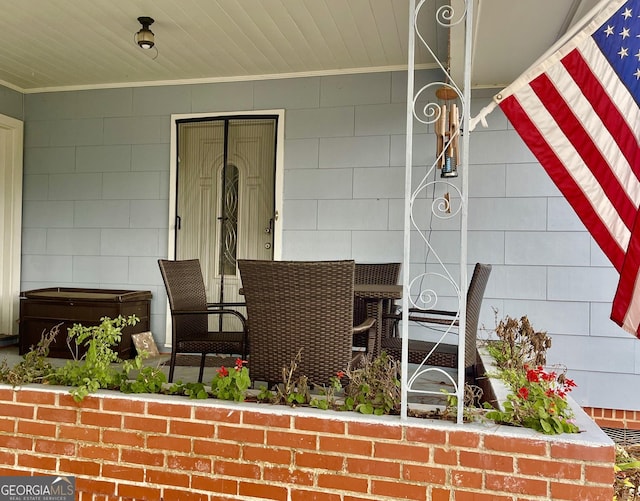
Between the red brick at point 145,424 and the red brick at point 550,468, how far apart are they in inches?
54.6

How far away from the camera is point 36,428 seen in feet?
7.48

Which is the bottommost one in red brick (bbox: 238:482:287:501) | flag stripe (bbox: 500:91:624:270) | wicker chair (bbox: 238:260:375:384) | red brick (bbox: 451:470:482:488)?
red brick (bbox: 238:482:287:501)

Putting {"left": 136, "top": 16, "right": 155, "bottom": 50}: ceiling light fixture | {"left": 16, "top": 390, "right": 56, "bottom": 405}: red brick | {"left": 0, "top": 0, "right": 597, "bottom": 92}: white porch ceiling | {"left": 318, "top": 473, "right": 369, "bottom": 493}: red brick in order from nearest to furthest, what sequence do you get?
{"left": 318, "top": 473, "right": 369, "bottom": 493}: red brick < {"left": 16, "top": 390, "right": 56, "bottom": 405}: red brick < {"left": 0, "top": 0, "right": 597, "bottom": 92}: white porch ceiling < {"left": 136, "top": 16, "right": 155, "bottom": 50}: ceiling light fixture

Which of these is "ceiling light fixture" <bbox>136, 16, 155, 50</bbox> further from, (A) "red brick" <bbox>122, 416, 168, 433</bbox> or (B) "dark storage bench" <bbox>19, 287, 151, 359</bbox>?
(A) "red brick" <bbox>122, 416, 168, 433</bbox>

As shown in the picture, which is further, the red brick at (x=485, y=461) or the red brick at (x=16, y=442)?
the red brick at (x=16, y=442)

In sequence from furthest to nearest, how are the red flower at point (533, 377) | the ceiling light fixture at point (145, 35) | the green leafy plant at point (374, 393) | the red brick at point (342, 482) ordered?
1. the ceiling light fixture at point (145, 35)
2. the red flower at point (533, 377)
3. the green leafy plant at point (374, 393)
4. the red brick at point (342, 482)

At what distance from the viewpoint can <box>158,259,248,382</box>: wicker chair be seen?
323 cm

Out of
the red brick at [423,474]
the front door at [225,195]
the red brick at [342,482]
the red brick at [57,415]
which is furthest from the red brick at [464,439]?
the front door at [225,195]

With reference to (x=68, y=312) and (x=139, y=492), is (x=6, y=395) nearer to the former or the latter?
(x=139, y=492)

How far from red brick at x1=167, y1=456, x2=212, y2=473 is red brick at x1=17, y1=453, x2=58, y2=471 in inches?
21.9

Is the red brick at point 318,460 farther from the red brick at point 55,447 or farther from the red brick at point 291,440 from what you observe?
the red brick at point 55,447

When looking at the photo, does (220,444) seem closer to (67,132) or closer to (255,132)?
(255,132)

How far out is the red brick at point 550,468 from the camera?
1.79 meters

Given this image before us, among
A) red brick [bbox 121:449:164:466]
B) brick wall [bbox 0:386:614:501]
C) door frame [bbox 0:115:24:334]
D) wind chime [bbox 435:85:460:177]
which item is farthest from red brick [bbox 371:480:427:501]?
door frame [bbox 0:115:24:334]
